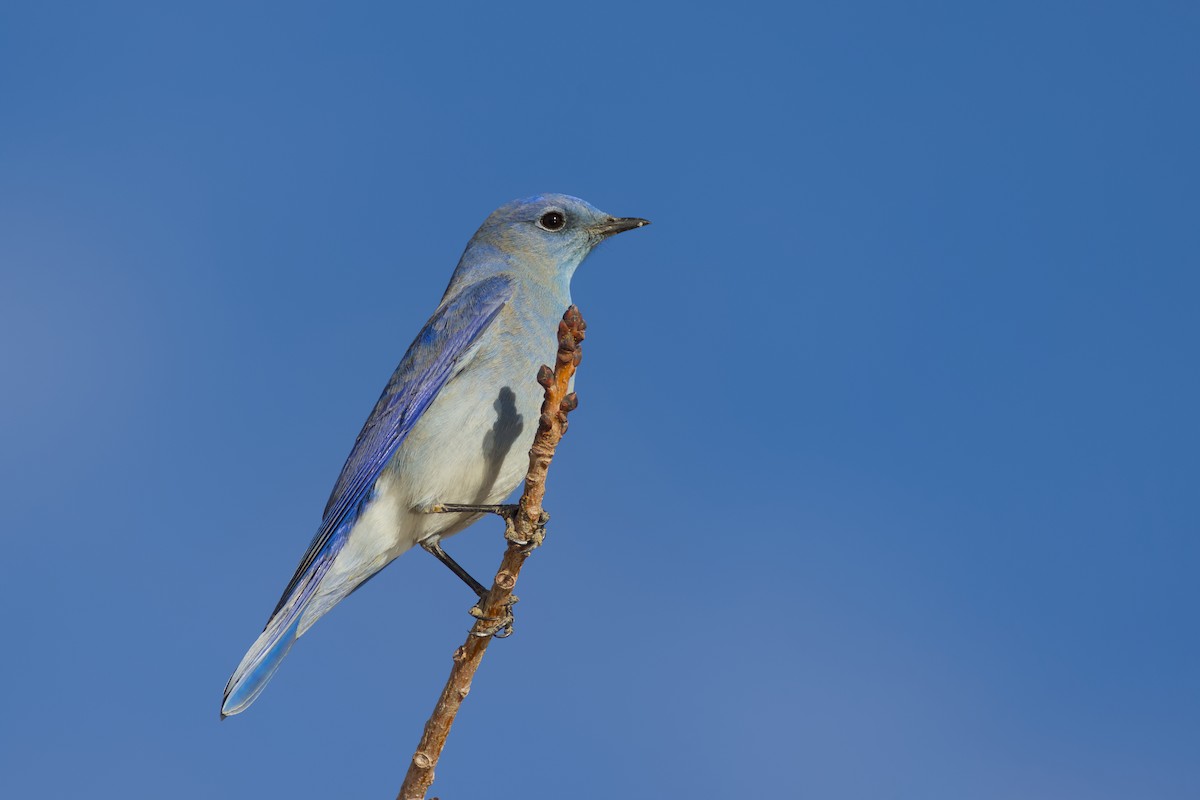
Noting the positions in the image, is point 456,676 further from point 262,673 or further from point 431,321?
point 431,321

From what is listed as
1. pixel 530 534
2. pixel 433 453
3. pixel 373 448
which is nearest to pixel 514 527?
pixel 530 534

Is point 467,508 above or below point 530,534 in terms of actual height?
above

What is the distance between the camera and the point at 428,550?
24.4 feet

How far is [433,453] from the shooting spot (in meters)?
6.98

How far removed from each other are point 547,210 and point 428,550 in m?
2.60

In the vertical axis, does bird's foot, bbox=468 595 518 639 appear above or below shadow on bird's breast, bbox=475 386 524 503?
below

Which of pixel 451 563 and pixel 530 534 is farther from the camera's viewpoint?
pixel 451 563

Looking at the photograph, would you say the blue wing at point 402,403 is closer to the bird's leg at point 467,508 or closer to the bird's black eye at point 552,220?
the bird's leg at point 467,508

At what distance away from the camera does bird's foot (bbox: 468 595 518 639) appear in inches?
227

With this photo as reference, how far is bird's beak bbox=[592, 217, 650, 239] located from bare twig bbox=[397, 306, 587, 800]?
2671 mm

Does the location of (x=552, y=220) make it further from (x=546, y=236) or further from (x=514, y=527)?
(x=514, y=527)

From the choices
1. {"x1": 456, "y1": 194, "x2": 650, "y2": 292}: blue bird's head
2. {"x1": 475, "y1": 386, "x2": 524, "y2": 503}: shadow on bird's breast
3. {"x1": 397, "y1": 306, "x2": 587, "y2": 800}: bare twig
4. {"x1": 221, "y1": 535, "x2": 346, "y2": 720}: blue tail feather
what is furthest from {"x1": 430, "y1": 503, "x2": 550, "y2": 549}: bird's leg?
{"x1": 456, "y1": 194, "x2": 650, "y2": 292}: blue bird's head

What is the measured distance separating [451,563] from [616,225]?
265 cm

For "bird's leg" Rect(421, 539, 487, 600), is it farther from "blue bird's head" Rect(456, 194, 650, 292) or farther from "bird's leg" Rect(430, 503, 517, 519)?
"blue bird's head" Rect(456, 194, 650, 292)
